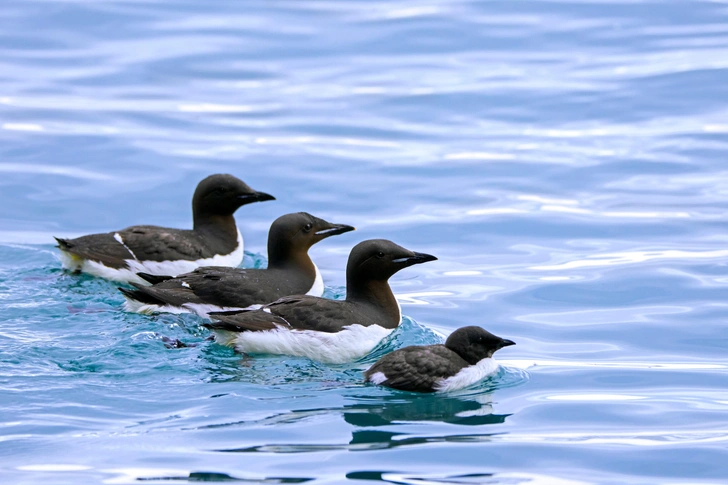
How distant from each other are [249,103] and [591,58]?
554cm

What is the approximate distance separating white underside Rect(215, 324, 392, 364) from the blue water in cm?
14

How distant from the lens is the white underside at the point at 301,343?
8.91 m

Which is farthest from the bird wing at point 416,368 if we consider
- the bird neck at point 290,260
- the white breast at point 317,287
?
the bird neck at point 290,260

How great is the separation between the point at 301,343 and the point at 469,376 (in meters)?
1.42

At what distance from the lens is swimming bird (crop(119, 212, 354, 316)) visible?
9.80 metres

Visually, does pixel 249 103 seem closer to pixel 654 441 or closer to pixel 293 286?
pixel 293 286

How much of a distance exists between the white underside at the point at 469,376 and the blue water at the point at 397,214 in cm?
8

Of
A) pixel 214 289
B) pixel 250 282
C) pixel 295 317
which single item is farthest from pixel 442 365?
pixel 214 289

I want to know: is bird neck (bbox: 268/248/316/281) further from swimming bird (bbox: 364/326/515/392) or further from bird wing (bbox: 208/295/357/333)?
swimming bird (bbox: 364/326/515/392)

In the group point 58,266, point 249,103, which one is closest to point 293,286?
point 58,266

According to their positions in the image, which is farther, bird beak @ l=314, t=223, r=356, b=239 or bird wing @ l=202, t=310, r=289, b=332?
bird beak @ l=314, t=223, r=356, b=239

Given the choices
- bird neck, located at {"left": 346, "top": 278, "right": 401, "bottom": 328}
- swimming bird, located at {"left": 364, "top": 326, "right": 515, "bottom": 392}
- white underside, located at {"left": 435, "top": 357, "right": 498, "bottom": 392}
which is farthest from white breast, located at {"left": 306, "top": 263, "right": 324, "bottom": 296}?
white underside, located at {"left": 435, "top": 357, "right": 498, "bottom": 392}

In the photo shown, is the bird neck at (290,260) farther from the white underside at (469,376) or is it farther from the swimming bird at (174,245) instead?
the white underside at (469,376)

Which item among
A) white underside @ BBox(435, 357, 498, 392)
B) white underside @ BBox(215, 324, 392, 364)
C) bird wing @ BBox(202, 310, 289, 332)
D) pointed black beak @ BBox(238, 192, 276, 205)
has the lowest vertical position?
white underside @ BBox(435, 357, 498, 392)
